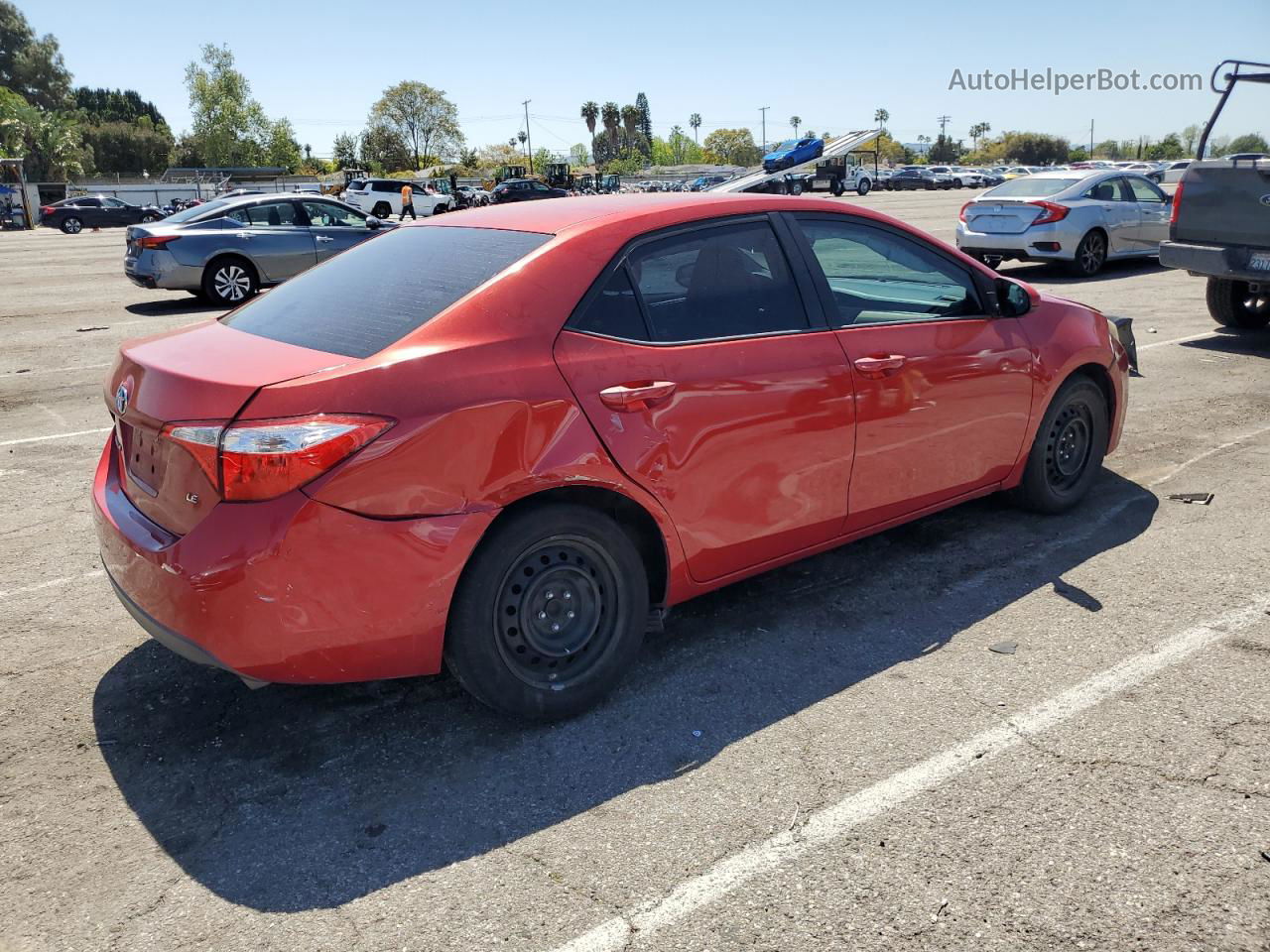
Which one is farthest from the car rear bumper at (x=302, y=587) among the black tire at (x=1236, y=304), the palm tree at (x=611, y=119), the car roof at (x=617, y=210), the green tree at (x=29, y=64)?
the palm tree at (x=611, y=119)

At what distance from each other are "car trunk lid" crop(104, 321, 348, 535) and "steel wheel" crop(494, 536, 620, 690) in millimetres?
883

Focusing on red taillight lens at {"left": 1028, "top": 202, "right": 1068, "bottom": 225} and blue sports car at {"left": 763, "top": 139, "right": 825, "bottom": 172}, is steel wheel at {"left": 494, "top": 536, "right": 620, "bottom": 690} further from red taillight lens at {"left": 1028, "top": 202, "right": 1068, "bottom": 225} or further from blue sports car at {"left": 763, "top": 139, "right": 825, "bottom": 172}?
blue sports car at {"left": 763, "top": 139, "right": 825, "bottom": 172}

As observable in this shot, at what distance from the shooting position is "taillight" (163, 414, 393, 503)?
111 inches

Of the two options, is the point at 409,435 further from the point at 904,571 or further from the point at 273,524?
the point at 904,571

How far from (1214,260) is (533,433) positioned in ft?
27.5

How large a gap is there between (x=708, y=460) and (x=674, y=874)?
1.42 meters

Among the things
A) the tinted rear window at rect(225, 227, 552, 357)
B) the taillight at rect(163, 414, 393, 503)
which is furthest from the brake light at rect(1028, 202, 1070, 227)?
the taillight at rect(163, 414, 393, 503)

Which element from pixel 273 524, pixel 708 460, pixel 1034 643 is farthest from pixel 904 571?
pixel 273 524

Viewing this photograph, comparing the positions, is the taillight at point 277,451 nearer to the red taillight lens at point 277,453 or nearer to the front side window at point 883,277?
the red taillight lens at point 277,453

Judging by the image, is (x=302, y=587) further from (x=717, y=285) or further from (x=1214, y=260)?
(x=1214, y=260)

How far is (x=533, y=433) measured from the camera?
3.13 m

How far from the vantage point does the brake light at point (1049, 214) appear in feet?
47.5

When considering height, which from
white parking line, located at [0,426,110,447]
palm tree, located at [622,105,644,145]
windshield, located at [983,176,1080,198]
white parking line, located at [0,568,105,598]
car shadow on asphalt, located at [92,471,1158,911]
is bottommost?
car shadow on asphalt, located at [92,471,1158,911]

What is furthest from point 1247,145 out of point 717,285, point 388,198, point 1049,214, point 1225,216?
point 388,198
